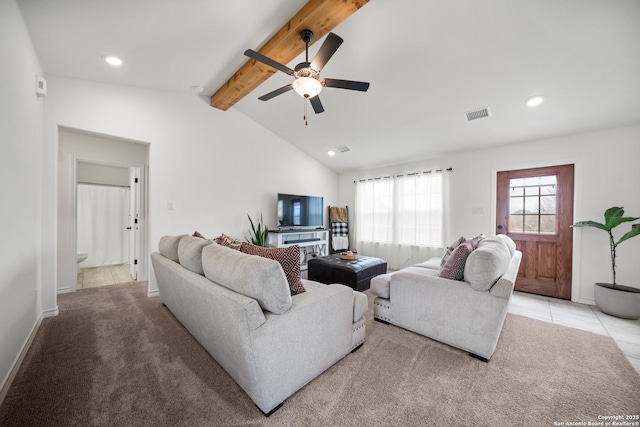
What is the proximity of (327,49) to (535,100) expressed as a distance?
2495 millimetres

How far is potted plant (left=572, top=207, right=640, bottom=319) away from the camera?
8.41 ft

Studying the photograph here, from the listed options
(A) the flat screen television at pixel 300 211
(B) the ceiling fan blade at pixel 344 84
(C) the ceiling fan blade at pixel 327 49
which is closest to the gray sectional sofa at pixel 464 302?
(B) the ceiling fan blade at pixel 344 84


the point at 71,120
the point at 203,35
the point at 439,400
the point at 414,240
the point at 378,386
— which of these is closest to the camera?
the point at 439,400

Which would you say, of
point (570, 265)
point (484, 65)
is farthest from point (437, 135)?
point (570, 265)

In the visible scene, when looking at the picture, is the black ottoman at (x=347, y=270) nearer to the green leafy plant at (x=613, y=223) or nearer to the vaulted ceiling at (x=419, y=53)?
the vaulted ceiling at (x=419, y=53)

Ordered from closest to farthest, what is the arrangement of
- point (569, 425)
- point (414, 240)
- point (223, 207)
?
point (569, 425)
point (223, 207)
point (414, 240)

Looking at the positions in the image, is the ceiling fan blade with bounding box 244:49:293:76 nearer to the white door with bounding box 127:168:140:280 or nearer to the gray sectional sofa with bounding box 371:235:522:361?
the gray sectional sofa with bounding box 371:235:522:361

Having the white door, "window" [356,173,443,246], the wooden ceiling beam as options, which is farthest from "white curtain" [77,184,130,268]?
"window" [356,173,443,246]

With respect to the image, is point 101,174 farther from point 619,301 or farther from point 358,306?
point 619,301

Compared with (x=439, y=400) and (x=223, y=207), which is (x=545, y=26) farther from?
(x=223, y=207)

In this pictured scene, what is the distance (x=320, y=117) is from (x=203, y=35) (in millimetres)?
1909

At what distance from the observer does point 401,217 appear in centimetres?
488

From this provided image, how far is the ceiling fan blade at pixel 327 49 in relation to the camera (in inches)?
68.0

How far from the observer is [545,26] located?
191 centimetres
